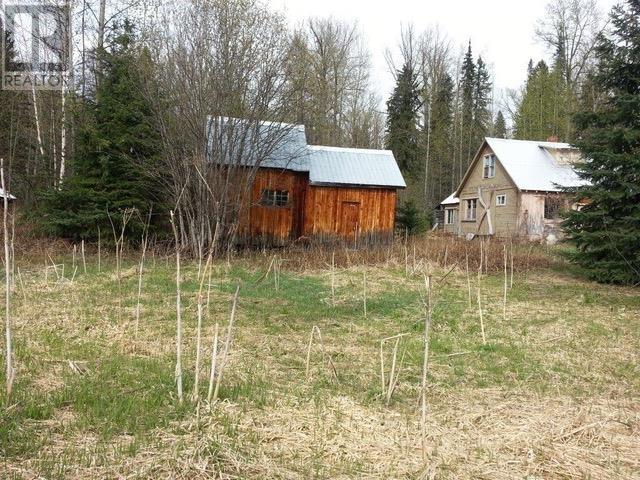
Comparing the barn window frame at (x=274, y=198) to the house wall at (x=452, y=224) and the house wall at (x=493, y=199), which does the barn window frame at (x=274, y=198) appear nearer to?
the house wall at (x=493, y=199)

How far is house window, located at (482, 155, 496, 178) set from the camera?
1030 inches

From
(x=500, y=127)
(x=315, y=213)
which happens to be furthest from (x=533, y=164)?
(x=500, y=127)

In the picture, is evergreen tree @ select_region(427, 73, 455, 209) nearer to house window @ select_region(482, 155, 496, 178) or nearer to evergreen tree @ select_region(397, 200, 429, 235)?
house window @ select_region(482, 155, 496, 178)

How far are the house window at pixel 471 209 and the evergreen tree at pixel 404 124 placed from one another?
6709mm

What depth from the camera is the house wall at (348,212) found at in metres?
17.7

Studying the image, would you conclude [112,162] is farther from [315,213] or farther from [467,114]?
[467,114]

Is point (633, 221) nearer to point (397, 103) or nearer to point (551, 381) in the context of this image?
point (551, 381)

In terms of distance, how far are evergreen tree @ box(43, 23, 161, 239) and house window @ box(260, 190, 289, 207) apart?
3639mm

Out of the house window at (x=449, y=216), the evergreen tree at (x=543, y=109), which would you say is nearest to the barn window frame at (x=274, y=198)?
the house window at (x=449, y=216)

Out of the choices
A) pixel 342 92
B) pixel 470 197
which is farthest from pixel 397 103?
pixel 470 197

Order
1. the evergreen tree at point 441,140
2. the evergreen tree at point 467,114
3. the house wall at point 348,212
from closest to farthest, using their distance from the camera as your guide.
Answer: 1. the house wall at point 348,212
2. the evergreen tree at point 441,140
3. the evergreen tree at point 467,114

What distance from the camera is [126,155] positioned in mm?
14883

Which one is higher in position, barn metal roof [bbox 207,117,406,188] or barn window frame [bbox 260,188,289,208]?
barn metal roof [bbox 207,117,406,188]

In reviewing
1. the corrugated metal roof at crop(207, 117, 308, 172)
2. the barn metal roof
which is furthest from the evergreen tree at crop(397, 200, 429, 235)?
the corrugated metal roof at crop(207, 117, 308, 172)
